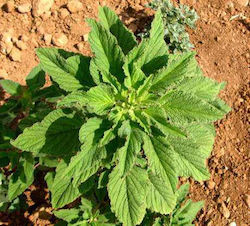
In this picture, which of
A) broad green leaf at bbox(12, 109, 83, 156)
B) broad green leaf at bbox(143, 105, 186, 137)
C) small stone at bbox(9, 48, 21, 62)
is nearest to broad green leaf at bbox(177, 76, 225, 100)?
broad green leaf at bbox(143, 105, 186, 137)

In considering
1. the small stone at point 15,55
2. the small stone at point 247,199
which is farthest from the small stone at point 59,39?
the small stone at point 247,199

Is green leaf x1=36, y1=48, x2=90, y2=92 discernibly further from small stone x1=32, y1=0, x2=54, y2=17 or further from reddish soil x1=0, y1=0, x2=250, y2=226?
small stone x1=32, y1=0, x2=54, y2=17

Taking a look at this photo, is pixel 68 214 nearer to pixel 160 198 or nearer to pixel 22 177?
pixel 22 177

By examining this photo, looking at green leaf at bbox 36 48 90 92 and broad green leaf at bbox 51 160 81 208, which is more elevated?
green leaf at bbox 36 48 90 92

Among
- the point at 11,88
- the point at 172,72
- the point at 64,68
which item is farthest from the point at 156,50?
the point at 11,88

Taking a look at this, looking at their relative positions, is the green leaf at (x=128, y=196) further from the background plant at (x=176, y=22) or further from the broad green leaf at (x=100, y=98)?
the background plant at (x=176, y=22)

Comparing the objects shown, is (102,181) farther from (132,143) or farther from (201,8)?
(201,8)
